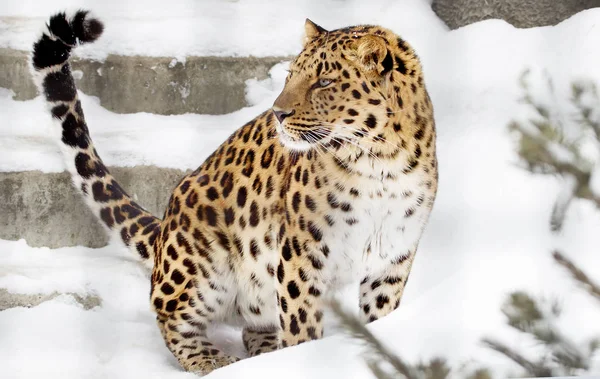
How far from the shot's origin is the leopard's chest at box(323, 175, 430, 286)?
2982 millimetres

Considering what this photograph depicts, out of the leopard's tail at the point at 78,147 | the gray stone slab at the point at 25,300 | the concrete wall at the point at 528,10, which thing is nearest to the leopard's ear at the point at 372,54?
the leopard's tail at the point at 78,147

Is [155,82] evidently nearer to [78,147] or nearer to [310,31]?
[78,147]

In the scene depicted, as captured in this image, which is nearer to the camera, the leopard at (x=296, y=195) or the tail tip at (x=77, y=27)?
the leopard at (x=296, y=195)

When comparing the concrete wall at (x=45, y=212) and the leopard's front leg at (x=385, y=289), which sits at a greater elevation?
the leopard's front leg at (x=385, y=289)

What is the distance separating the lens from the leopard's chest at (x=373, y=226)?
2982 millimetres

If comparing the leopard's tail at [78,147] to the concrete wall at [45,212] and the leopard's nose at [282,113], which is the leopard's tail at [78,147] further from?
the leopard's nose at [282,113]

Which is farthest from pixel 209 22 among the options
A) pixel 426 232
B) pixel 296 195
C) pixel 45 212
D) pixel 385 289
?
pixel 385 289

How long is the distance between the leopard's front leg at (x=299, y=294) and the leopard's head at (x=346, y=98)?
37cm

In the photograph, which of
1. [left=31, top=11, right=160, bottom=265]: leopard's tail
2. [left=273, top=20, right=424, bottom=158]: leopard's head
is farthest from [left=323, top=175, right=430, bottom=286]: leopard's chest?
[left=31, top=11, right=160, bottom=265]: leopard's tail

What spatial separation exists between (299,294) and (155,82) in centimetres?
199

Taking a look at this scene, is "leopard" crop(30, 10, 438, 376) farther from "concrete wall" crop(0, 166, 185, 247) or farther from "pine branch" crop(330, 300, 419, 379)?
"pine branch" crop(330, 300, 419, 379)

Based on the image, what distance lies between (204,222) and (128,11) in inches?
80.5

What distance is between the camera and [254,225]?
3.30 meters

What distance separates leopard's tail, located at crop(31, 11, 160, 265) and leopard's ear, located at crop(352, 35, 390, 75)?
1.12m
